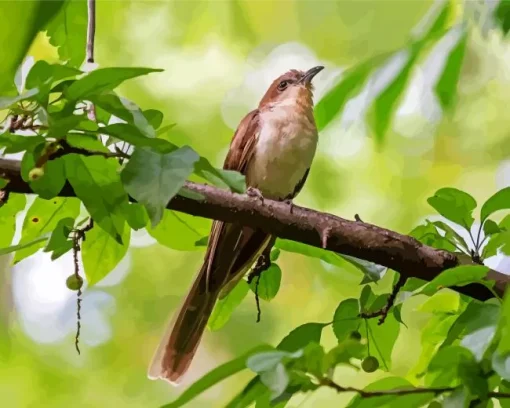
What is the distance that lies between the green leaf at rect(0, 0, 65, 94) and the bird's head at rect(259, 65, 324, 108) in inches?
44.8

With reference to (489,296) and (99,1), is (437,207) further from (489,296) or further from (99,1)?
(99,1)

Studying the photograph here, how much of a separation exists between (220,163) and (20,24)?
1.72 metres

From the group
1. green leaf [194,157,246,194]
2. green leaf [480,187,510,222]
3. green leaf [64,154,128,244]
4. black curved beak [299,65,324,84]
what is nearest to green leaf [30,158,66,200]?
green leaf [64,154,128,244]

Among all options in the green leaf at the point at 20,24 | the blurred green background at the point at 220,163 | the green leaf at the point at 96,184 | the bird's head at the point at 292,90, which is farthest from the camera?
the blurred green background at the point at 220,163

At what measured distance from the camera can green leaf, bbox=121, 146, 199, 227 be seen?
40cm

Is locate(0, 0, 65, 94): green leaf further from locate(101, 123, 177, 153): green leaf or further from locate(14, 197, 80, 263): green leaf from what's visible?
locate(14, 197, 80, 263): green leaf

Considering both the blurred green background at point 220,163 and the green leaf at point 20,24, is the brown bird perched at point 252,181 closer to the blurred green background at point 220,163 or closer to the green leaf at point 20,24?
the green leaf at point 20,24

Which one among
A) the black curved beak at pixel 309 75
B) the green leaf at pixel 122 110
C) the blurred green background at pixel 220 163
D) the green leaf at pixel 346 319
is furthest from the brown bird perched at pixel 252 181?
the blurred green background at pixel 220 163

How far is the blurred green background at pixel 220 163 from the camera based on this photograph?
211 cm

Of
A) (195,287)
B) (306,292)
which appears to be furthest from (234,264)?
(306,292)

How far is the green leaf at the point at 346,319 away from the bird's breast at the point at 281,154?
1.84 ft

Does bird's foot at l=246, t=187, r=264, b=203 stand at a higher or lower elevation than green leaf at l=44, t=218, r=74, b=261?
higher

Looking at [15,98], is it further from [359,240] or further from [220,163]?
[220,163]

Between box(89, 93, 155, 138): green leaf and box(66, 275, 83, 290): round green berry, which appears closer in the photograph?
box(89, 93, 155, 138): green leaf
